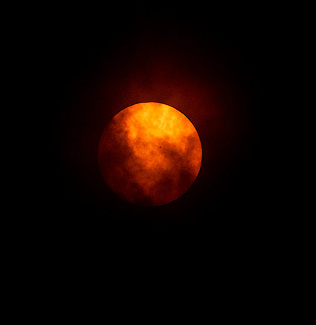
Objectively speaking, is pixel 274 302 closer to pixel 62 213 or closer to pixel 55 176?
pixel 62 213

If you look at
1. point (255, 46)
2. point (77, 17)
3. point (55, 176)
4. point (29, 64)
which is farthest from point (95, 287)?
point (255, 46)

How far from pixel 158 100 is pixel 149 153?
56 cm

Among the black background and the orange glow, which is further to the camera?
the black background

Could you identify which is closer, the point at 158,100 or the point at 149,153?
the point at 149,153

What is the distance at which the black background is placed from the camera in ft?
7.70

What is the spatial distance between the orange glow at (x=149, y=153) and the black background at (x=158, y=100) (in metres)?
0.36

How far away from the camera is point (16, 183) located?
8.29ft

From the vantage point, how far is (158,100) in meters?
2.43

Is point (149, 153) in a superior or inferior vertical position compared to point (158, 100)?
inferior

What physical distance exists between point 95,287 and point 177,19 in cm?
224

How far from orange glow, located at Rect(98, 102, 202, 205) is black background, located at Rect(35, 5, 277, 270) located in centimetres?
36

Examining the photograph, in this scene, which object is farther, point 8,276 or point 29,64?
point 8,276

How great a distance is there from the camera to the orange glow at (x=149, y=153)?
2078mm

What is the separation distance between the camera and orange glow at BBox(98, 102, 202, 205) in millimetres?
2078
